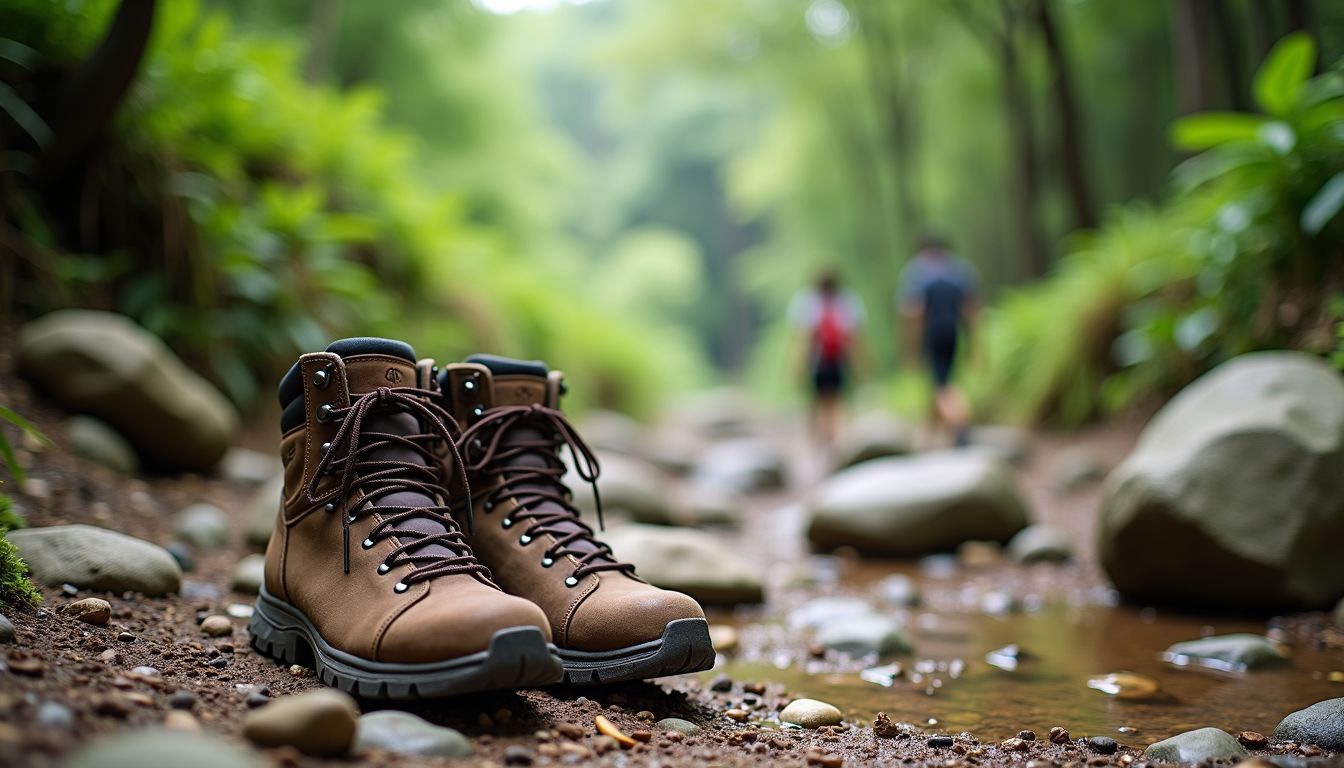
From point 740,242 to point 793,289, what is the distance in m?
8.98

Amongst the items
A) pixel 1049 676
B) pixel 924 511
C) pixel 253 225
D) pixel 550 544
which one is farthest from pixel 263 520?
pixel 924 511

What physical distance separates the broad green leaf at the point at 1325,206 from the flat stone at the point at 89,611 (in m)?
4.32

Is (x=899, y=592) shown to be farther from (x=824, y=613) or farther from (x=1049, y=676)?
(x=1049, y=676)

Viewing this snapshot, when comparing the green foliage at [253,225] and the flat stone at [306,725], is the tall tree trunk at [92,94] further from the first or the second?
the flat stone at [306,725]

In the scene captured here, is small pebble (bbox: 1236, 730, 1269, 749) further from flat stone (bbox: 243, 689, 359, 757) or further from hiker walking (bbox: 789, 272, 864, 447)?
hiker walking (bbox: 789, 272, 864, 447)

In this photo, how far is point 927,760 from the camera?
1.49m

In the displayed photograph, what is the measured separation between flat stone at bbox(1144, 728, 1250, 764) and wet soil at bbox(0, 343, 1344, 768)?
0.05 meters

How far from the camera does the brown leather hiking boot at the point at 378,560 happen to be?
4.51 feet

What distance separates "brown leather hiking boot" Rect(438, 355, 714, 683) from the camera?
63.2 inches

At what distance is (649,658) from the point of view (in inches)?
62.5

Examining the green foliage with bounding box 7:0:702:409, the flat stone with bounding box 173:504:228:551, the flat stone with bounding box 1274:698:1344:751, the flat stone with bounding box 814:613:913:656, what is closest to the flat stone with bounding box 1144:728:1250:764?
the flat stone with bounding box 1274:698:1344:751

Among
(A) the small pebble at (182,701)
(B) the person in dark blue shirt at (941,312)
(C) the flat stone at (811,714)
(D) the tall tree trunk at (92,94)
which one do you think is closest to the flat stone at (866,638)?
(C) the flat stone at (811,714)

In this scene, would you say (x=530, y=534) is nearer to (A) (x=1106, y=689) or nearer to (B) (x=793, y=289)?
(A) (x=1106, y=689)

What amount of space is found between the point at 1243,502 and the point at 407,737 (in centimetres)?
277
